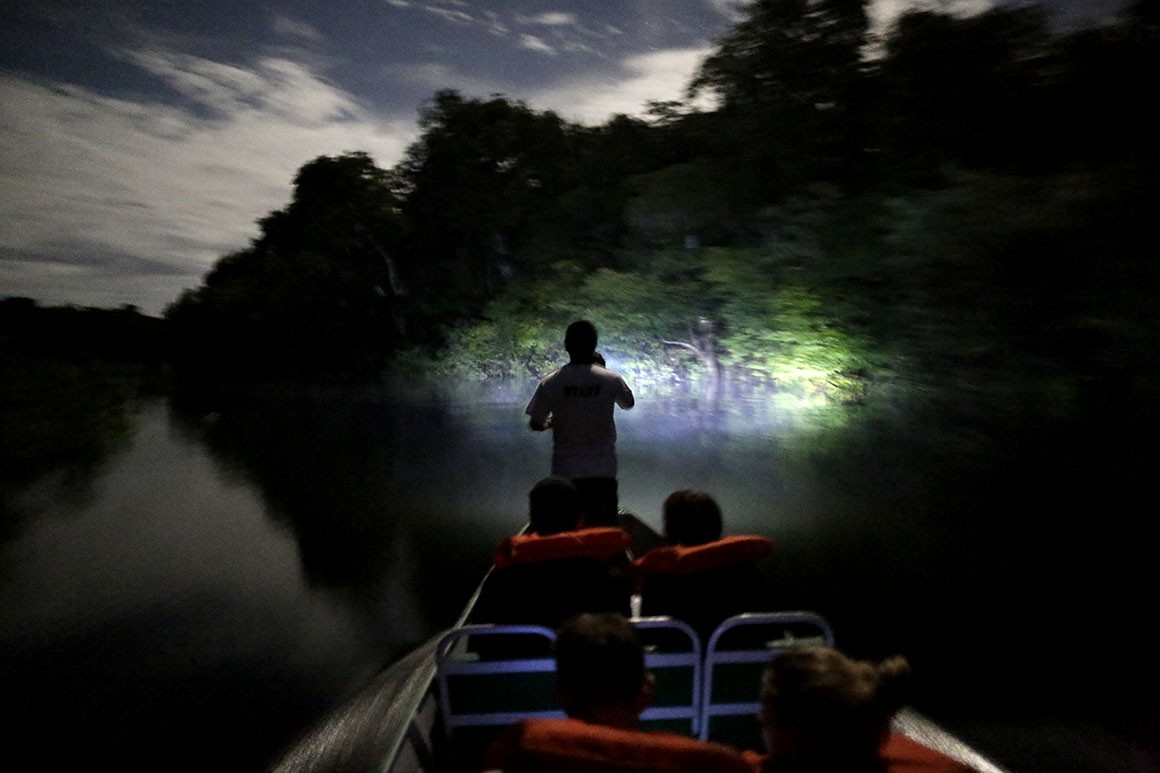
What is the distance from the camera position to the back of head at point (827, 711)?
1.49 m

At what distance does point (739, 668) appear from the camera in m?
2.63

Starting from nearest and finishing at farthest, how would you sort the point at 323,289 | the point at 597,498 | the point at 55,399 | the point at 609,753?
the point at 609,753 < the point at 597,498 < the point at 55,399 < the point at 323,289

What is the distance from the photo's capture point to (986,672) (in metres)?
5.96

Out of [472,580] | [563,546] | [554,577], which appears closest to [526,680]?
[554,577]

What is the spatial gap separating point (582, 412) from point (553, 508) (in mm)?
1370

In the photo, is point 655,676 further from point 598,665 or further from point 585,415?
point 585,415

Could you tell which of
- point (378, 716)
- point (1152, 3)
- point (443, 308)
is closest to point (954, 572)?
point (1152, 3)

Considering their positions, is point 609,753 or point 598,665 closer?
point 609,753

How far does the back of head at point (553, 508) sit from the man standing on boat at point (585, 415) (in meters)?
1.24

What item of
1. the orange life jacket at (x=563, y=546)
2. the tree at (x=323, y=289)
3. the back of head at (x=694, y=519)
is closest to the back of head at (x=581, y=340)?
the back of head at (x=694, y=519)

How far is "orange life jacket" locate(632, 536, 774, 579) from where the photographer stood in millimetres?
2635

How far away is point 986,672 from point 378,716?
4.99 m

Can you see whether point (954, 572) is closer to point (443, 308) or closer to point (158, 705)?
point (158, 705)

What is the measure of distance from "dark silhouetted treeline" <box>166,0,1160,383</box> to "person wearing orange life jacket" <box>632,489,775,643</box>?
6581 mm
